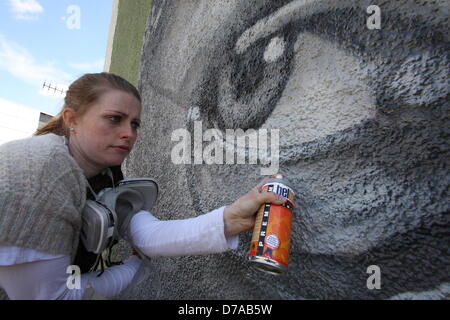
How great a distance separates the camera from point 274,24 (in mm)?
1383

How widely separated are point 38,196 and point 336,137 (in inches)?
40.2

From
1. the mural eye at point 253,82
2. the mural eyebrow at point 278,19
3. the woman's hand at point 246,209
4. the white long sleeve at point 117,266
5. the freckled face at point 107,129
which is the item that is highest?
the mural eyebrow at point 278,19

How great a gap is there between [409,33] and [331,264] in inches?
31.8

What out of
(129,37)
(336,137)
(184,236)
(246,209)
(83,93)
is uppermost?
(129,37)

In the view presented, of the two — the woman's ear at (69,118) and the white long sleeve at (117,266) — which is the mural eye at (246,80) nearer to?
the white long sleeve at (117,266)

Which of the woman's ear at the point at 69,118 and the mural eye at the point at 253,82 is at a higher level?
the mural eye at the point at 253,82

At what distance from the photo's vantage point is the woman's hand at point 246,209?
0.99 m

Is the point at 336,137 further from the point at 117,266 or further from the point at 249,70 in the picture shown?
the point at 117,266

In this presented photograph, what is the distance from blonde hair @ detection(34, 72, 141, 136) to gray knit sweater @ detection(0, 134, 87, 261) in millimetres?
331

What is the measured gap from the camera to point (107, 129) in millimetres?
1290

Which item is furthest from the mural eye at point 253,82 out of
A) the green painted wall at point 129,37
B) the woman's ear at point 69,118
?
the green painted wall at point 129,37

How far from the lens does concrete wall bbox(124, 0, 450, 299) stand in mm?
894

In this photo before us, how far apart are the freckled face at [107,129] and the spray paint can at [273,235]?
0.68 metres

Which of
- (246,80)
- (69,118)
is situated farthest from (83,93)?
(246,80)
